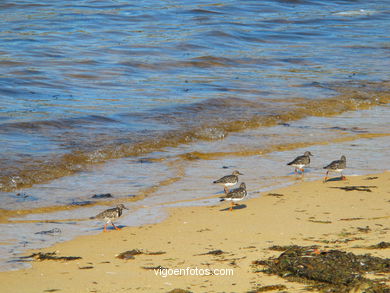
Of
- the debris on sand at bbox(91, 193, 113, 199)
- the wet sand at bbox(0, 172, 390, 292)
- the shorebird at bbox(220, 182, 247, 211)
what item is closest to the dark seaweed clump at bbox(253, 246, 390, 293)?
the wet sand at bbox(0, 172, 390, 292)

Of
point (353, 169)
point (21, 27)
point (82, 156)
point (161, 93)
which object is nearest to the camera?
point (353, 169)

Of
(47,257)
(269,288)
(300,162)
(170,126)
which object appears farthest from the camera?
(170,126)

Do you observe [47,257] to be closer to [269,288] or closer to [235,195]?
[269,288]

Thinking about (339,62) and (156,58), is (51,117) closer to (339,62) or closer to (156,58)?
(156,58)

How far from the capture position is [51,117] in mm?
15898

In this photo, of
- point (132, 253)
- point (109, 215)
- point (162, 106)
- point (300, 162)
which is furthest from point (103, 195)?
point (162, 106)

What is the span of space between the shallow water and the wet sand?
0.52m

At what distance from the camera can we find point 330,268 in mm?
6875

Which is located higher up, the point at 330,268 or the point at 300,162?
the point at 330,268

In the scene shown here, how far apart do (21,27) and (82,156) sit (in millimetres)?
16336

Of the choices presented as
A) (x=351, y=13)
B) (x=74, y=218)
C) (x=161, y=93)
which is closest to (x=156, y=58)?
(x=161, y=93)

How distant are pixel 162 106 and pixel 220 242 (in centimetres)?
930

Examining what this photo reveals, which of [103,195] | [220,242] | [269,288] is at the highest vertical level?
[269,288]

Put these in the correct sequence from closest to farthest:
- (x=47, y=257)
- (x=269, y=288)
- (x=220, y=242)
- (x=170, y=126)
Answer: (x=269, y=288) < (x=47, y=257) < (x=220, y=242) < (x=170, y=126)
